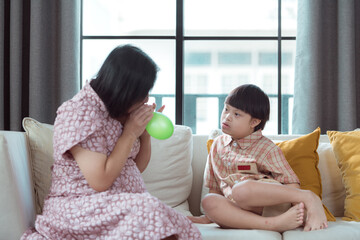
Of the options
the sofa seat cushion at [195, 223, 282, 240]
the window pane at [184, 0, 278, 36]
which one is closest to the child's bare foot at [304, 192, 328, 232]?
the sofa seat cushion at [195, 223, 282, 240]

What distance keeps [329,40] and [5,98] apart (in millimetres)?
2087

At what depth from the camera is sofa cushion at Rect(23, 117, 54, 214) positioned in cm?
175

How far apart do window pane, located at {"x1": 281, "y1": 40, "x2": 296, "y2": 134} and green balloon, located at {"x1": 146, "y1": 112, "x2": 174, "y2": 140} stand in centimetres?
151

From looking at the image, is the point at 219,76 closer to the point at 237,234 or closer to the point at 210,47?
the point at 210,47

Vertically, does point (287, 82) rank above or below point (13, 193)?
above

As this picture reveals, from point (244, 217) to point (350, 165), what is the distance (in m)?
0.63

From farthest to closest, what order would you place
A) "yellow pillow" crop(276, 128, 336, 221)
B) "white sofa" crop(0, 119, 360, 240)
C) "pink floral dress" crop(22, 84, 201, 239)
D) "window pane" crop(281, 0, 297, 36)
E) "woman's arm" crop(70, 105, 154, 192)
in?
1. "window pane" crop(281, 0, 297, 36)
2. "yellow pillow" crop(276, 128, 336, 221)
3. "white sofa" crop(0, 119, 360, 240)
4. "woman's arm" crop(70, 105, 154, 192)
5. "pink floral dress" crop(22, 84, 201, 239)

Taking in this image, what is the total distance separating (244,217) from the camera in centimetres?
155

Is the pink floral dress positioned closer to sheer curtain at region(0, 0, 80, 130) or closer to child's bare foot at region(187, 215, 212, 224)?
child's bare foot at region(187, 215, 212, 224)

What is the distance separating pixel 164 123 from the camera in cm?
144

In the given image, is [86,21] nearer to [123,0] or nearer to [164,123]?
[123,0]

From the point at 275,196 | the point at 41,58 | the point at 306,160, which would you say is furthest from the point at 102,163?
the point at 41,58

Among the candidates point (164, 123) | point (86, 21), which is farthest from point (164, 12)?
point (164, 123)

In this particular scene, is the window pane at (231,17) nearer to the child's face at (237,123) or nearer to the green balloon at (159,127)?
the child's face at (237,123)
